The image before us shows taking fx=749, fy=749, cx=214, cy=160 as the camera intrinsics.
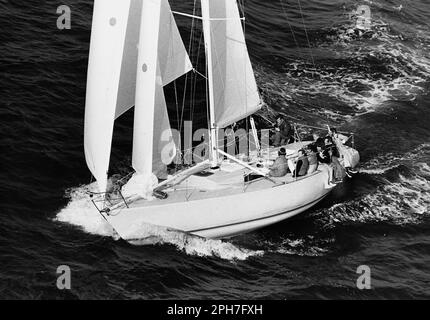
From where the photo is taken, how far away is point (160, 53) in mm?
23031

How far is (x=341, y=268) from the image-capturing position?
898 inches

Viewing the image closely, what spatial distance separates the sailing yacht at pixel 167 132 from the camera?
71.3ft

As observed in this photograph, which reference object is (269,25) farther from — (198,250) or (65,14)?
(198,250)

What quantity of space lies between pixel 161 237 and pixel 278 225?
4.06 meters

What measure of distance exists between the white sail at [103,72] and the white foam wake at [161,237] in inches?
91.6

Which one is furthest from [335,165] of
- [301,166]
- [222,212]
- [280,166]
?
[222,212]

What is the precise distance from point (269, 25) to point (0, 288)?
22.1 m

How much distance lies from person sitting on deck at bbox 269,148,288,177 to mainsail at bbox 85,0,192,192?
343 centimetres

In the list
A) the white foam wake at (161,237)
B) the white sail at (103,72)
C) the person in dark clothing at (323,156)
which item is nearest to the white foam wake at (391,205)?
the person in dark clothing at (323,156)

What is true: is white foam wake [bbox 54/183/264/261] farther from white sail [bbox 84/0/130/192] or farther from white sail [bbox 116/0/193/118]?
white sail [bbox 116/0/193/118]

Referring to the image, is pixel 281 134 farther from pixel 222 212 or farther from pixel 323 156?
pixel 222 212

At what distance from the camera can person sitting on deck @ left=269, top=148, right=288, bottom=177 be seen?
81.3 ft

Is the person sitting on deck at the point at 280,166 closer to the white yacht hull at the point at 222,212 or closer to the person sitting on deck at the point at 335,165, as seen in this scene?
the white yacht hull at the point at 222,212

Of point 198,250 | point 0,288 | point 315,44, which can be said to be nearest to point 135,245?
point 198,250
